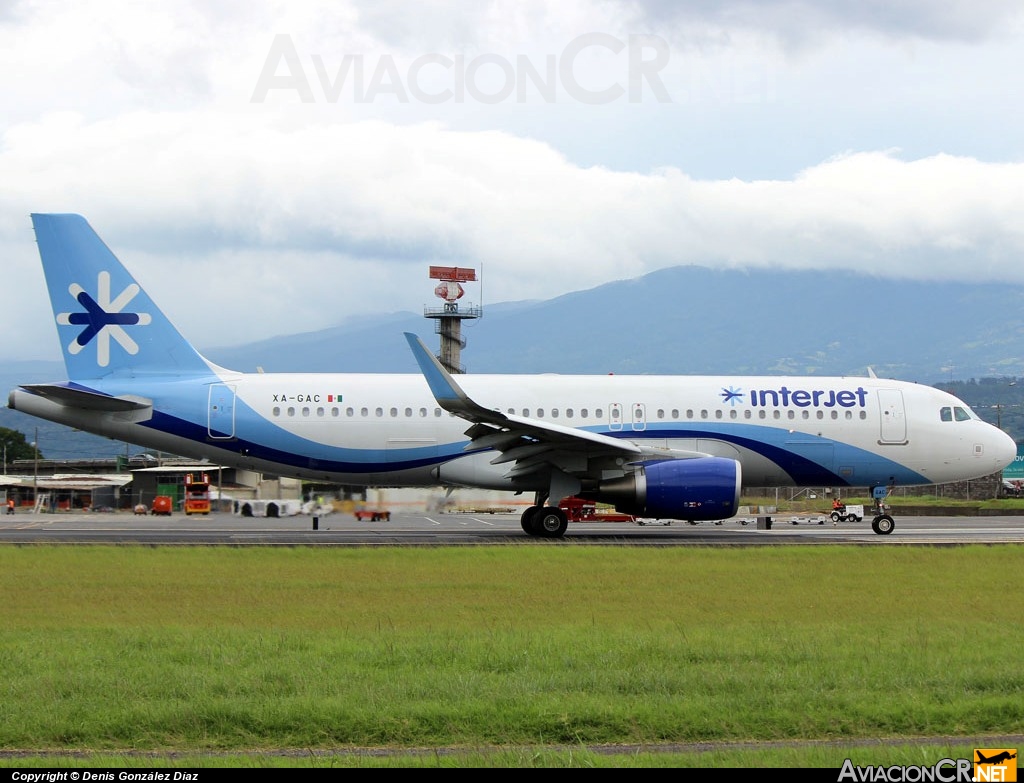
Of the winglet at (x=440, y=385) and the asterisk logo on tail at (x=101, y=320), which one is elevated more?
the asterisk logo on tail at (x=101, y=320)

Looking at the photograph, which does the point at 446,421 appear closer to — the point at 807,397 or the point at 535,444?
the point at 535,444

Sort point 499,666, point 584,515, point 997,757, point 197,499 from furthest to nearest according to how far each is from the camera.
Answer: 1. point 197,499
2. point 584,515
3. point 499,666
4. point 997,757

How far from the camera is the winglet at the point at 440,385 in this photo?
22156 mm

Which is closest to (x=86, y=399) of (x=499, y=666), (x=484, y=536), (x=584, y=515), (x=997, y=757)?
(x=484, y=536)

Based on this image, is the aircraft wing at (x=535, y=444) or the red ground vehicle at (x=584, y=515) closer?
the aircraft wing at (x=535, y=444)

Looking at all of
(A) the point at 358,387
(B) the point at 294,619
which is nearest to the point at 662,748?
(B) the point at 294,619

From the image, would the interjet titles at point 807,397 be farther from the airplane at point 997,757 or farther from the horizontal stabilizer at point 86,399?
the airplane at point 997,757

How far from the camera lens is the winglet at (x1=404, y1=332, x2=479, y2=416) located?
22.2 meters

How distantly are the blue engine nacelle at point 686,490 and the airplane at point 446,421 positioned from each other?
55 mm

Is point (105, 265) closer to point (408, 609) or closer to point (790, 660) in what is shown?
point (408, 609)

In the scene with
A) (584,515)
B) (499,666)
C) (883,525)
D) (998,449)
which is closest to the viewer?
(499,666)

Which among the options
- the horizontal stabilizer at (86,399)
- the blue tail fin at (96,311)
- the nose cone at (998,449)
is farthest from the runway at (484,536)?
the blue tail fin at (96,311)

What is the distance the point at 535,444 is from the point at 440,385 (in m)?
2.48

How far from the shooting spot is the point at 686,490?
893 inches
